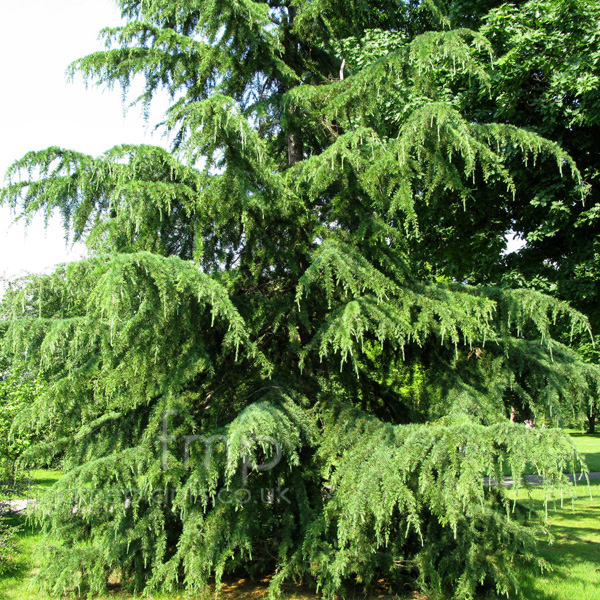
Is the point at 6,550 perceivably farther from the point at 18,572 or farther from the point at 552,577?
the point at 552,577

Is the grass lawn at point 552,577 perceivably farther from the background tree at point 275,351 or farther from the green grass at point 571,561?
the background tree at point 275,351

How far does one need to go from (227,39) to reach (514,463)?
4.99 m

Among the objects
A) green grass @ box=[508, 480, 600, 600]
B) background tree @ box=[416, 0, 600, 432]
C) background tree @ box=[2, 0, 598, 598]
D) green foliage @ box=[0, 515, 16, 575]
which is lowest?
green grass @ box=[508, 480, 600, 600]

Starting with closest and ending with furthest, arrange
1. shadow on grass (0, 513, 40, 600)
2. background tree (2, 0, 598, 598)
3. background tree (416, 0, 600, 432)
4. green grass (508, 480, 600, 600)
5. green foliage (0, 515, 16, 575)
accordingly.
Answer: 1. background tree (2, 0, 598, 598)
2. green grass (508, 480, 600, 600)
3. shadow on grass (0, 513, 40, 600)
4. green foliage (0, 515, 16, 575)
5. background tree (416, 0, 600, 432)

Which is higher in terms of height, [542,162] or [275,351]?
[542,162]

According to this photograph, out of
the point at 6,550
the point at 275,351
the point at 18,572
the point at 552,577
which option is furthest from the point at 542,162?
the point at 18,572

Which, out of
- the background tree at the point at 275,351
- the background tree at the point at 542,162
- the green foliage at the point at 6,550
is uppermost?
the background tree at the point at 542,162

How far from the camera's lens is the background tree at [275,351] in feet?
13.4

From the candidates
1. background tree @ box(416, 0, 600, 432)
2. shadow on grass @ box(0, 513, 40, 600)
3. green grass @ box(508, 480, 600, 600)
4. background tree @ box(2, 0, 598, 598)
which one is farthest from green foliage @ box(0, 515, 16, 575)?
background tree @ box(416, 0, 600, 432)

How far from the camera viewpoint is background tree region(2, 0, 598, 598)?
408 cm

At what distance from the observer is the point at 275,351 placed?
566cm

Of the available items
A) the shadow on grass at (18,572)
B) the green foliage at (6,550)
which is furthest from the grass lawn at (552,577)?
the green foliage at (6,550)

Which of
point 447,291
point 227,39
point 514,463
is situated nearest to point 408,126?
point 447,291

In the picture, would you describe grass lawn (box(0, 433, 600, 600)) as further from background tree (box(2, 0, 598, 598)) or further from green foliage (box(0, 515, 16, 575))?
background tree (box(2, 0, 598, 598))
